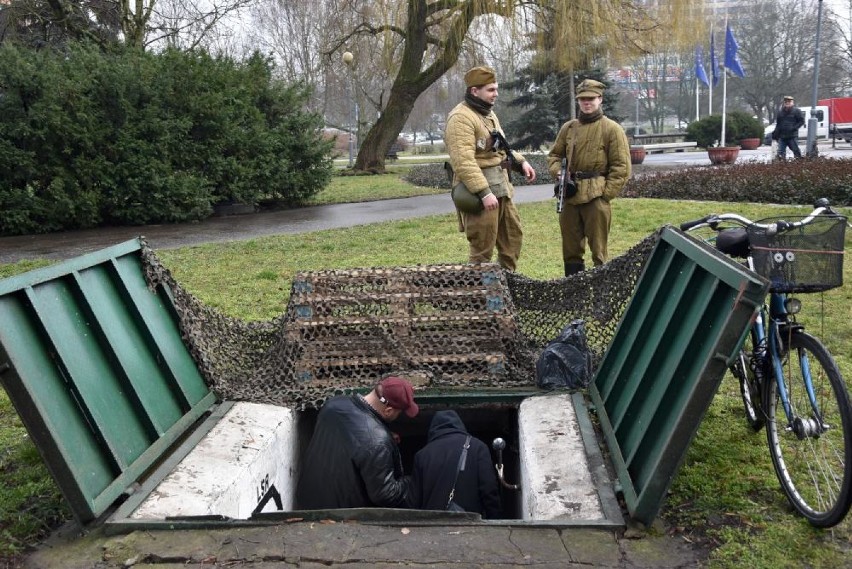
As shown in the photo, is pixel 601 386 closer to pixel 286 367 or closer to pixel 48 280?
pixel 286 367

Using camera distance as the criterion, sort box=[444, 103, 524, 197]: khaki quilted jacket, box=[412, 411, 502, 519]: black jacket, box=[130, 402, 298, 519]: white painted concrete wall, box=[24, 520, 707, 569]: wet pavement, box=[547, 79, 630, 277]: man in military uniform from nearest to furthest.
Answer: box=[24, 520, 707, 569]: wet pavement → box=[130, 402, 298, 519]: white painted concrete wall → box=[412, 411, 502, 519]: black jacket → box=[444, 103, 524, 197]: khaki quilted jacket → box=[547, 79, 630, 277]: man in military uniform

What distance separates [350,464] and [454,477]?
598mm

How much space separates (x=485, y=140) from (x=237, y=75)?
33.5 ft

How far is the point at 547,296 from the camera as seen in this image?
5848 millimetres

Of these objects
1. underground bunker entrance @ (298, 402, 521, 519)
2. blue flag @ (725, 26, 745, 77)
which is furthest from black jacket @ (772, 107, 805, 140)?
underground bunker entrance @ (298, 402, 521, 519)

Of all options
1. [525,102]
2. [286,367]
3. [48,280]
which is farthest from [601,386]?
[525,102]

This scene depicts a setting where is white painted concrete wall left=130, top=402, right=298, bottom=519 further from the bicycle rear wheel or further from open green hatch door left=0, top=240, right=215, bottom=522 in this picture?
the bicycle rear wheel

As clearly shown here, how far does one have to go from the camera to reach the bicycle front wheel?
10.3 ft

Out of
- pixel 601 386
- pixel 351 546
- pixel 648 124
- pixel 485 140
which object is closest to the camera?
pixel 351 546

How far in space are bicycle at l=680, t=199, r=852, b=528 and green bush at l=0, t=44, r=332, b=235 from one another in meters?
11.7

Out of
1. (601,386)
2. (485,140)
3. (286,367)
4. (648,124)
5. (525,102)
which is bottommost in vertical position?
(648,124)

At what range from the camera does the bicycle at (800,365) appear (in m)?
3.35

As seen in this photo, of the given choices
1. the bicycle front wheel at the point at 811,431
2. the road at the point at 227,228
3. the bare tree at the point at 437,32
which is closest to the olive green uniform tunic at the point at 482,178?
the bicycle front wheel at the point at 811,431

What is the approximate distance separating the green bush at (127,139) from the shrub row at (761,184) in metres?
7.70
